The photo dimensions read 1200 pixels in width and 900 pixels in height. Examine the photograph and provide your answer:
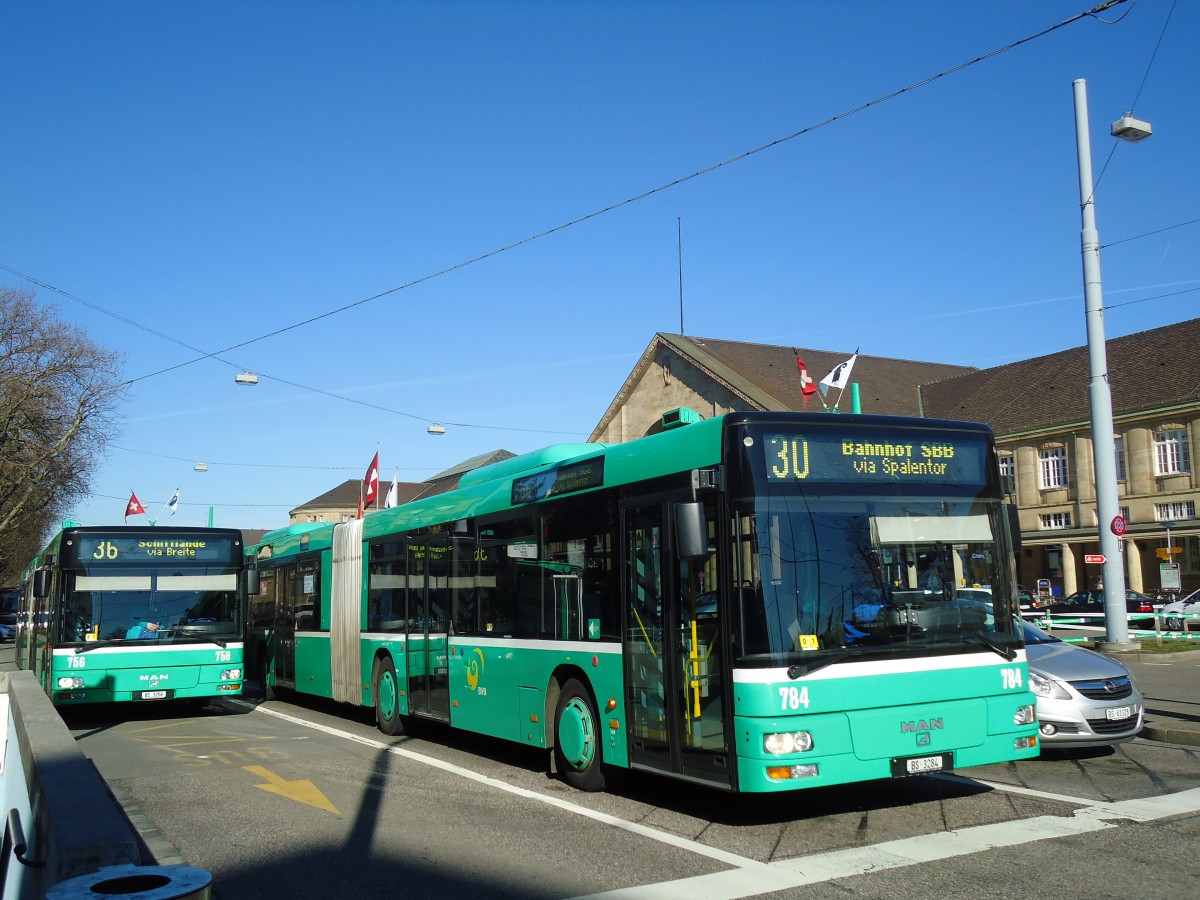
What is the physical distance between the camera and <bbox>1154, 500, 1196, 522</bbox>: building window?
4991 centimetres

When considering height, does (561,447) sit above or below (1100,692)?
above

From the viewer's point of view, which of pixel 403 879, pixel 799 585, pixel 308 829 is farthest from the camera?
pixel 308 829

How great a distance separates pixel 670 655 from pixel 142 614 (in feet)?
35.6

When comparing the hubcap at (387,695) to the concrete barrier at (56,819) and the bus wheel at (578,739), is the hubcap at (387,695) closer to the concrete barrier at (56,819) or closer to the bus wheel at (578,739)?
the concrete barrier at (56,819)

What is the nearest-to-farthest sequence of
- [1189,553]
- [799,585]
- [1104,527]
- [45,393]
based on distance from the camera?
[799,585], [1104,527], [45,393], [1189,553]

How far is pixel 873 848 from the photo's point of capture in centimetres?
745

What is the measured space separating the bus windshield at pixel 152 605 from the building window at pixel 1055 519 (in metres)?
47.3

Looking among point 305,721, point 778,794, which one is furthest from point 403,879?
point 305,721

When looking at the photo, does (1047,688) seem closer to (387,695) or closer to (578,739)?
(578,739)

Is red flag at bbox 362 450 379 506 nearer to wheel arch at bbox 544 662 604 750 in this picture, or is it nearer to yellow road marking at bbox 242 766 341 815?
yellow road marking at bbox 242 766 341 815

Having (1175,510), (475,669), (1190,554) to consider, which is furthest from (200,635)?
(1175,510)

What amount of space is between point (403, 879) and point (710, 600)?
276cm

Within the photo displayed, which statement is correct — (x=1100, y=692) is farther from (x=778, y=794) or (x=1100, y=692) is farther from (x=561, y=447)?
(x=561, y=447)

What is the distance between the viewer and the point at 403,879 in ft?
22.7
